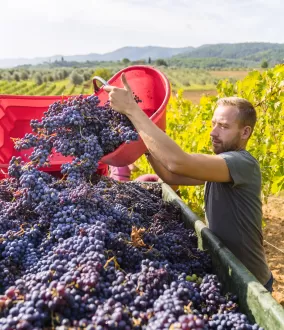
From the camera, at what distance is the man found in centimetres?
190

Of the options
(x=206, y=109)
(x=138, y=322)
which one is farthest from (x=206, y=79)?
(x=138, y=322)

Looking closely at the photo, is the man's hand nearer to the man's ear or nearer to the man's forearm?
the man's forearm

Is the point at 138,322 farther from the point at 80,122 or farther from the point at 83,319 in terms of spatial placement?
the point at 80,122

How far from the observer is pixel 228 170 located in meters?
1.99

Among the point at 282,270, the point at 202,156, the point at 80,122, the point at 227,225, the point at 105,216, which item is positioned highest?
the point at 80,122

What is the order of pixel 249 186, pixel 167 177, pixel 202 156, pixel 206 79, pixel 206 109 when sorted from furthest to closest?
pixel 206 79
pixel 206 109
pixel 167 177
pixel 249 186
pixel 202 156

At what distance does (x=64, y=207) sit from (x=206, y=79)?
66.4 m

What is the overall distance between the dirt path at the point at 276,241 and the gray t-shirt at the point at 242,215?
6.03 ft

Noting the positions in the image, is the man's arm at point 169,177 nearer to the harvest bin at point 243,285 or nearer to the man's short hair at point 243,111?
the harvest bin at point 243,285

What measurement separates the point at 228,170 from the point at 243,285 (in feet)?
2.06

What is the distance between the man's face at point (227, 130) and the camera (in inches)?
86.5

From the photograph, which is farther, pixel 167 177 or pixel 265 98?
pixel 265 98

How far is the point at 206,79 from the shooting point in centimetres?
6569

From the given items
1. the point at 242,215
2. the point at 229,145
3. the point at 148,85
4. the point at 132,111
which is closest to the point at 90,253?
the point at 132,111
